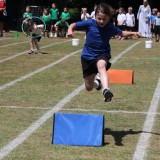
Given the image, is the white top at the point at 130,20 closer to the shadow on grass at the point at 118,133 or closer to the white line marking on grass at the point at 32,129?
the white line marking on grass at the point at 32,129

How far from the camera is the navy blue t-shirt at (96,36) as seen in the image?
8.31 m

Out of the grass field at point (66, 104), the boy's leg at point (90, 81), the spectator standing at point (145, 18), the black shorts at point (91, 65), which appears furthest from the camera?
the spectator standing at point (145, 18)

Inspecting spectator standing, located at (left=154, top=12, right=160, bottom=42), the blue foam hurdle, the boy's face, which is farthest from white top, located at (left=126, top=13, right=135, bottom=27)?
the blue foam hurdle

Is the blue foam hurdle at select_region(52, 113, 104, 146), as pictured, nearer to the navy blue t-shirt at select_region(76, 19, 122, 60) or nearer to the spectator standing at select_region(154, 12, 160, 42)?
the navy blue t-shirt at select_region(76, 19, 122, 60)

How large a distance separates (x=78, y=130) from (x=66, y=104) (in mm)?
3021

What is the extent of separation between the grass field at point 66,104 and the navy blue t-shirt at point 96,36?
1.04m

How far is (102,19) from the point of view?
316 inches

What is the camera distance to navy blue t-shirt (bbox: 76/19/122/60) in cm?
831

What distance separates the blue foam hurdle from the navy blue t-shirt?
1593 mm

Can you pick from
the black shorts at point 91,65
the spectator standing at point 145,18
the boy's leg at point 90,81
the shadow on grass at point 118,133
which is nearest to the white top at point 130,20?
the spectator standing at point 145,18

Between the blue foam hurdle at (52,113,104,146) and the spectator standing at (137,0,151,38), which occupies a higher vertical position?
the blue foam hurdle at (52,113,104,146)

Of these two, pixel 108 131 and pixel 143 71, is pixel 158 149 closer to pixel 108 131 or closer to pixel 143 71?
pixel 108 131

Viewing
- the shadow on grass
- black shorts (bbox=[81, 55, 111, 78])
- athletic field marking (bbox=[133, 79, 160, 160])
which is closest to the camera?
athletic field marking (bbox=[133, 79, 160, 160])

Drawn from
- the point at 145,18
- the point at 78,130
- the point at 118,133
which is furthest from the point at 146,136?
the point at 145,18
